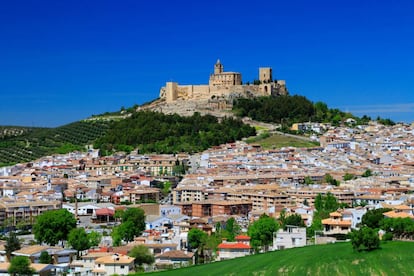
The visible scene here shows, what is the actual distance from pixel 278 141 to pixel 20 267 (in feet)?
144

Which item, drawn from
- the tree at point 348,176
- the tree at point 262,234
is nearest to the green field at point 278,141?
the tree at point 348,176

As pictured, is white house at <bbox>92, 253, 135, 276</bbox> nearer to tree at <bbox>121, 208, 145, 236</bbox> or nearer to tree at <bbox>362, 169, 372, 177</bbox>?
tree at <bbox>121, 208, 145, 236</bbox>

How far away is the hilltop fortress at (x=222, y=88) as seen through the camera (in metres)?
81.8

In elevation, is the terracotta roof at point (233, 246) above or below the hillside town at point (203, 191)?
below

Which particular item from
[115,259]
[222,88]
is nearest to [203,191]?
[115,259]

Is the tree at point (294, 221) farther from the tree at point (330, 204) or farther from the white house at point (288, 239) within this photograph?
the tree at point (330, 204)

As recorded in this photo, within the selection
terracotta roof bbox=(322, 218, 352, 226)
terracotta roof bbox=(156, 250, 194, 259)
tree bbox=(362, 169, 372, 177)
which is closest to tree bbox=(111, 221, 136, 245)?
terracotta roof bbox=(156, 250, 194, 259)

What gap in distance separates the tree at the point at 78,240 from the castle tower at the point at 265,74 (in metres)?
53.1

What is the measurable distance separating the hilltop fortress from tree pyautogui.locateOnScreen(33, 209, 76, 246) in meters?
45.8

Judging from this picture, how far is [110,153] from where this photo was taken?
6975 centimetres

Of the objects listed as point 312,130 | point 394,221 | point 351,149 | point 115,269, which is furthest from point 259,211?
point 312,130

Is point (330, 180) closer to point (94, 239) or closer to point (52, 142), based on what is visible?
point (94, 239)

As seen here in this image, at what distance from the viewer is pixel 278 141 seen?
69750mm

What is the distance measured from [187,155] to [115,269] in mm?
36325
